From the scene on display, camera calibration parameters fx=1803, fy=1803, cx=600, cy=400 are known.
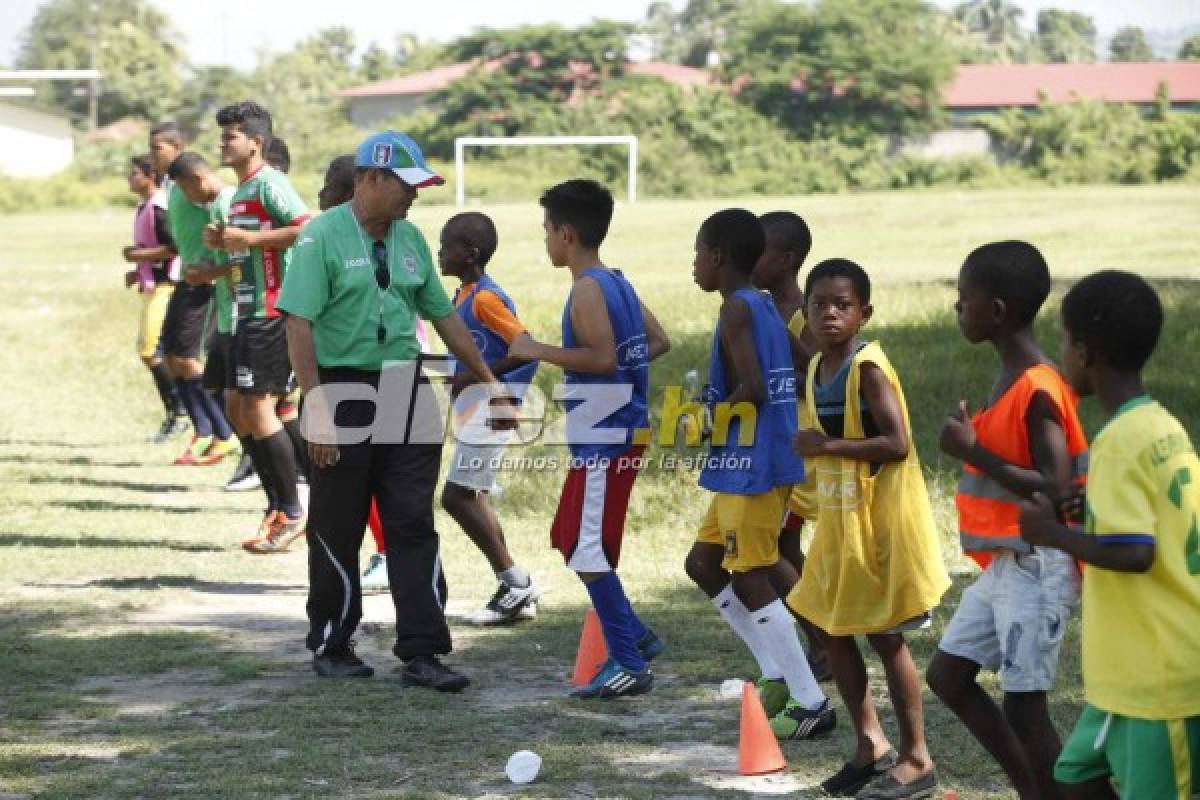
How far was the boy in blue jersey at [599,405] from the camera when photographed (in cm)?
704

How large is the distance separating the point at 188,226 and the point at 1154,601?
8.46m

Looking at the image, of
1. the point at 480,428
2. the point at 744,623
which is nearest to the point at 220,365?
the point at 480,428

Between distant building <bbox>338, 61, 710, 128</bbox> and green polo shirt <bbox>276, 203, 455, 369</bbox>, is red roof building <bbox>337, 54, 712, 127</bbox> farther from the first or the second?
green polo shirt <bbox>276, 203, 455, 369</bbox>

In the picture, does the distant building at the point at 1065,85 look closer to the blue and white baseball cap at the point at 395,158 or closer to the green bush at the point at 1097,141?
the green bush at the point at 1097,141

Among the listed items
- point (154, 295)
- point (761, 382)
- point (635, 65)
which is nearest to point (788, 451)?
point (761, 382)

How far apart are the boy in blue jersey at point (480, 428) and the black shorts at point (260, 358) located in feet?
6.20

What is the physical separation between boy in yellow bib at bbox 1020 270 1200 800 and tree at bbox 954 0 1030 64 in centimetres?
14067

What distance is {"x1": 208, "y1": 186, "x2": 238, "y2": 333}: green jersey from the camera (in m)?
10.3

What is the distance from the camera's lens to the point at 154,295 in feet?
49.5

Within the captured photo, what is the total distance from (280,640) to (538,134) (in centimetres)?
5718

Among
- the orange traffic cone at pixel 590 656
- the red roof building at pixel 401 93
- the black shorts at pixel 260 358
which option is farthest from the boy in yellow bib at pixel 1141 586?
the red roof building at pixel 401 93

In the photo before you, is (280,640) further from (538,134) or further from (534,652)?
(538,134)

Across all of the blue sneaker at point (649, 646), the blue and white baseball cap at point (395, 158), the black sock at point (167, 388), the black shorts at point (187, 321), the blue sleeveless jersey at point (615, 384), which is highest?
the blue and white baseball cap at point (395, 158)

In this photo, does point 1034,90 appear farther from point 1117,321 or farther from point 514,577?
point 1117,321
